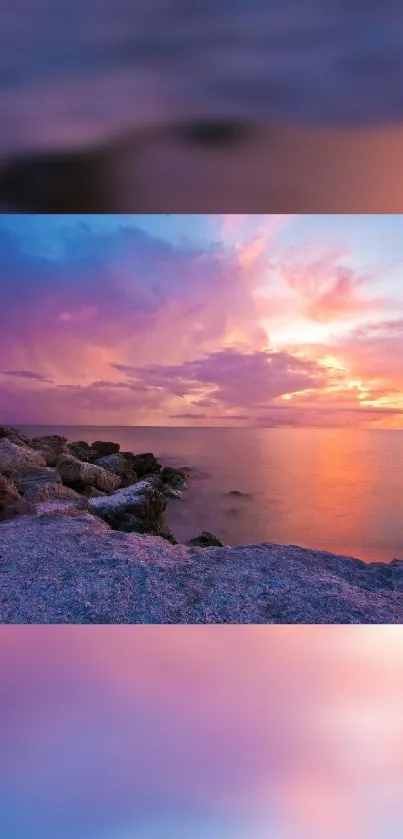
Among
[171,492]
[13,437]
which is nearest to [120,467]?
[171,492]

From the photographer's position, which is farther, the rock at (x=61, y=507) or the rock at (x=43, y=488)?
the rock at (x=43, y=488)

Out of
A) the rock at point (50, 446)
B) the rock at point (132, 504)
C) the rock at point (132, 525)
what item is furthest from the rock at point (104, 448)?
the rock at point (132, 525)

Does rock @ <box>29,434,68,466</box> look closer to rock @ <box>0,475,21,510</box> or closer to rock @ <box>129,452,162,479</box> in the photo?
rock @ <box>129,452,162,479</box>

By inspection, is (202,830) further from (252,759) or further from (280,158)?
(280,158)

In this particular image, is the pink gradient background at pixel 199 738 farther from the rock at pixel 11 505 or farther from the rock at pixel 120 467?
the rock at pixel 120 467

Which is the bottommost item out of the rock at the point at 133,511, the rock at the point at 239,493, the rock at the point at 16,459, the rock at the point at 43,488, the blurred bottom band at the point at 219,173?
the rock at the point at 239,493

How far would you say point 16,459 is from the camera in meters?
5.86

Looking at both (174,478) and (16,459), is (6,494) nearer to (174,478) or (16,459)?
(16,459)

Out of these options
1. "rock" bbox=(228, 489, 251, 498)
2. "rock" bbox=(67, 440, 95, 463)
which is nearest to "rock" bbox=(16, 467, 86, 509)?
"rock" bbox=(67, 440, 95, 463)

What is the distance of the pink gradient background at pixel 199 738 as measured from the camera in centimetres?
117

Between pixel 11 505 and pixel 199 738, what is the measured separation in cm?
304

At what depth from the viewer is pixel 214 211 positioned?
8.45ft

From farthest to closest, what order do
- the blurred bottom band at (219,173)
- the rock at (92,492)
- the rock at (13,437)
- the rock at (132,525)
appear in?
the rock at (13,437) < the rock at (92,492) < the rock at (132,525) < the blurred bottom band at (219,173)

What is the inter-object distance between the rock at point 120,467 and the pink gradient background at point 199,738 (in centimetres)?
489
